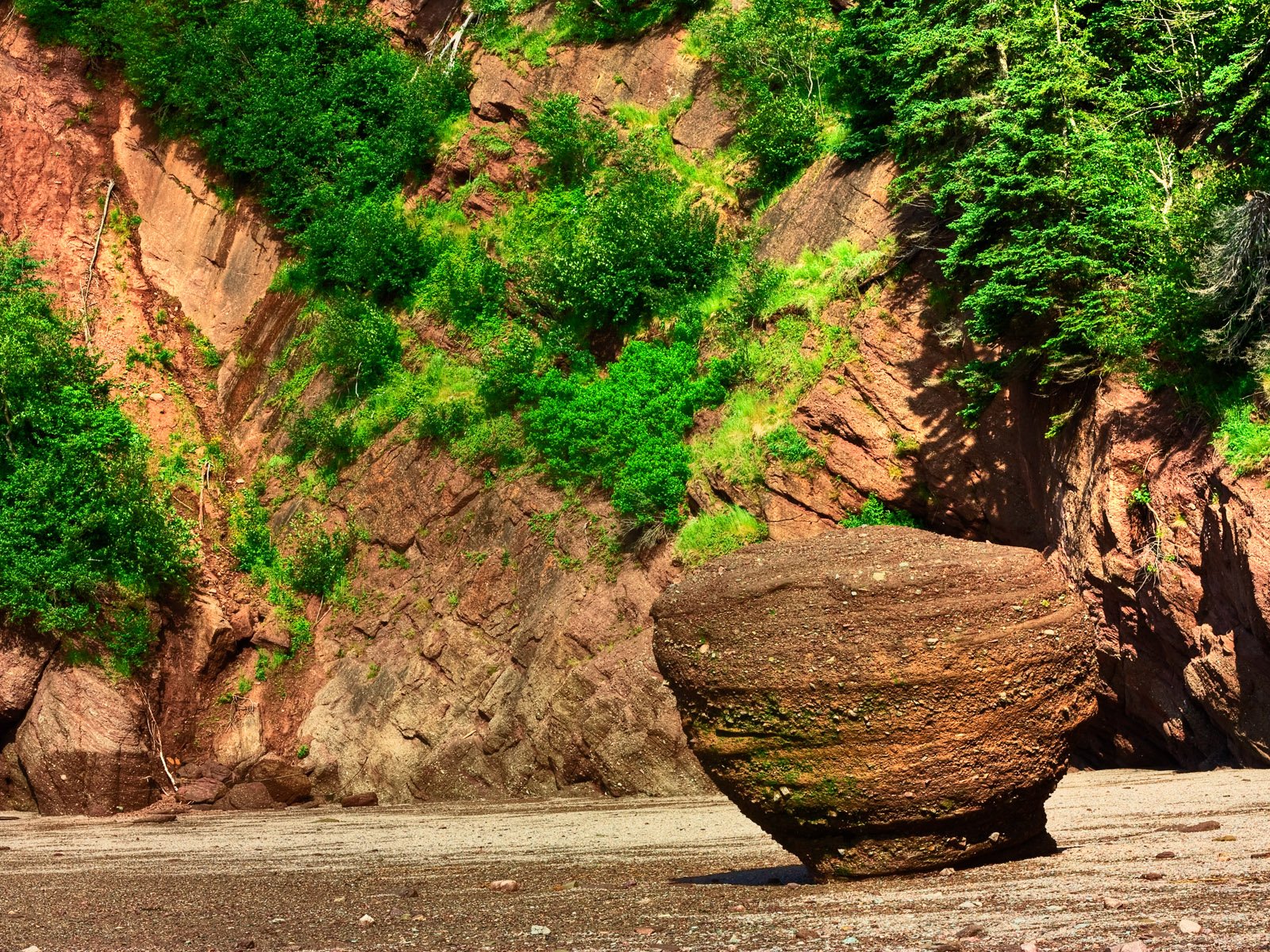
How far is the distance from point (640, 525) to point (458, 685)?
4003 millimetres

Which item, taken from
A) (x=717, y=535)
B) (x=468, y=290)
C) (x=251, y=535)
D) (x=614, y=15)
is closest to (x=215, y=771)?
(x=251, y=535)

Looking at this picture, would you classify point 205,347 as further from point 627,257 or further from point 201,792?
point 201,792

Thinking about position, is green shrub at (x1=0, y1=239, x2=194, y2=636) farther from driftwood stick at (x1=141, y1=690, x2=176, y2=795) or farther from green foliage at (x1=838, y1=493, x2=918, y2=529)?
green foliage at (x1=838, y1=493, x2=918, y2=529)

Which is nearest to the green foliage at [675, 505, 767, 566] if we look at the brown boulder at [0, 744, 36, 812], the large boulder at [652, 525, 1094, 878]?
the large boulder at [652, 525, 1094, 878]

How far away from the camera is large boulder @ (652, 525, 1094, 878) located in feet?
22.4

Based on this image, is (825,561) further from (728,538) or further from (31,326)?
(31,326)

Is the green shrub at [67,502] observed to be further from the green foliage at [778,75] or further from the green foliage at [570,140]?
the green foliage at [778,75]

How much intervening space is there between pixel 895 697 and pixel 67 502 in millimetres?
18795

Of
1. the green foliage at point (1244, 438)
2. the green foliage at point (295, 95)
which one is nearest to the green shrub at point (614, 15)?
the green foliage at point (295, 95)

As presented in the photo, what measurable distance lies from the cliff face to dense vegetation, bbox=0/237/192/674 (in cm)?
87

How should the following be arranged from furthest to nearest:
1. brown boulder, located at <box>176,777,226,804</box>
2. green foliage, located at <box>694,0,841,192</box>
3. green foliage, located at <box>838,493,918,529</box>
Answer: green foliage, located at <box>694,0,841,192</box> < brown boulder, located at <box>176,777,226,804</box> < green foliage, located at <box>838,493,918,529</box>

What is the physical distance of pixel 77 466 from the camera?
71.8 ft

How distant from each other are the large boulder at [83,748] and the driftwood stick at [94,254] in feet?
29.5

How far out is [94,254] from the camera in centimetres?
2841
